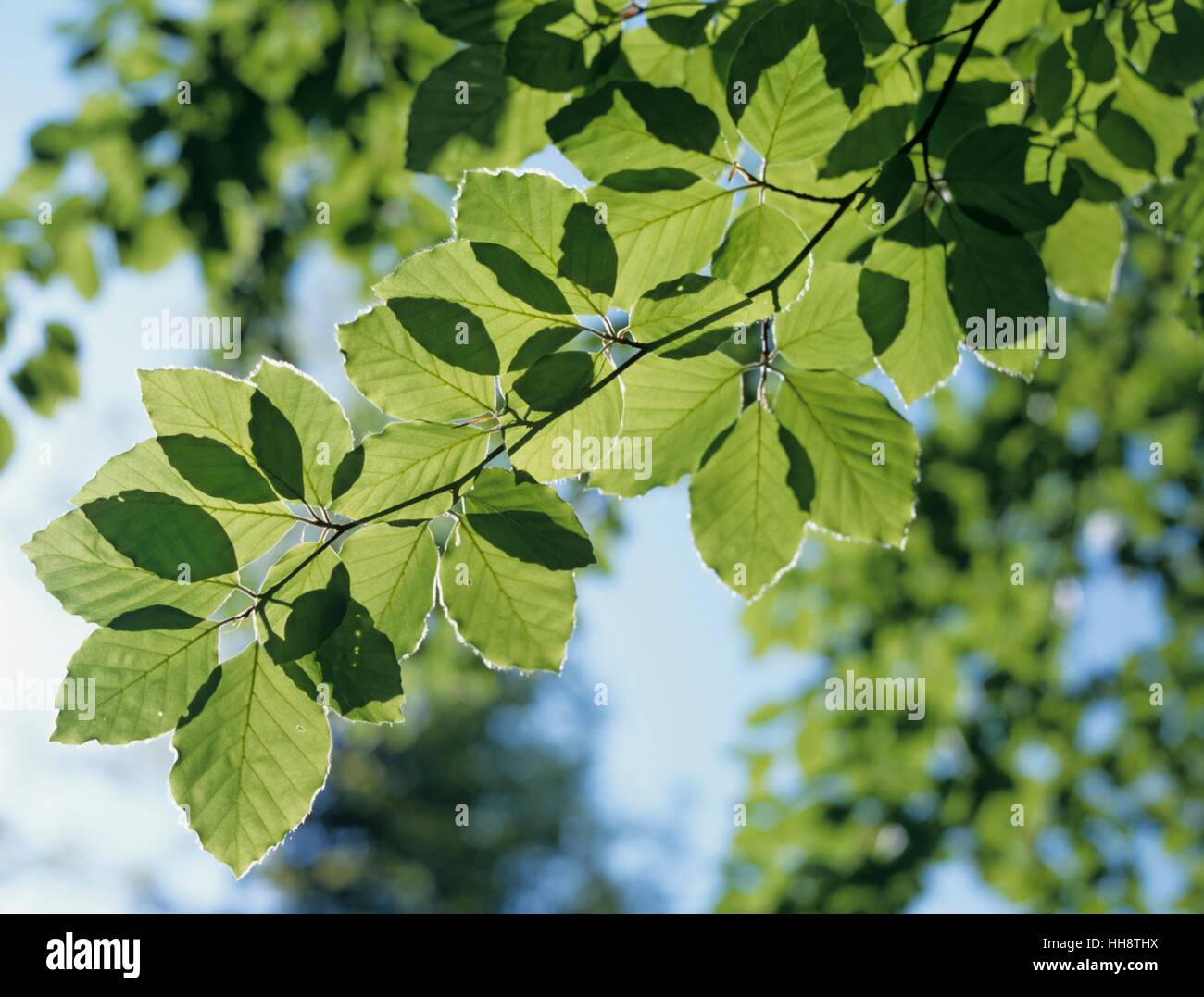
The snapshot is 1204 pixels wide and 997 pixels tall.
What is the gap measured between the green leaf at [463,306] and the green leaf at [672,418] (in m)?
0.16

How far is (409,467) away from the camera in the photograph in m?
0.85

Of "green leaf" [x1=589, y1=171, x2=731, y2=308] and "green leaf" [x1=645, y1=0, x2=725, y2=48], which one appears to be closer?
"green leaf" [x1=589, y1=171, x2=731, y2=308]

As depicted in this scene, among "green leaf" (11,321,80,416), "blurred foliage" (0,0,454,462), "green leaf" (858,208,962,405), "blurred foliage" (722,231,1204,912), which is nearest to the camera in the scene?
"green leaf" (858,208,962,405)

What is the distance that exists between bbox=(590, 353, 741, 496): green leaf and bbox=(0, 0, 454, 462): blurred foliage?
87.8 inches

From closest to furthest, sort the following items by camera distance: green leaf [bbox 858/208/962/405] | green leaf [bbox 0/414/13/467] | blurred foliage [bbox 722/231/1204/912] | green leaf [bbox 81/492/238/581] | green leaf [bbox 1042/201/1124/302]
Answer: green leaf [bbox 81/492/238/581] < green leaf [bbox 858/208/962/405] < green leaf [bbox 1042/201/1124/302] < green leaf [bbox 0/414/13/467] < blurred foliage [bbox 722/231/1204/912]

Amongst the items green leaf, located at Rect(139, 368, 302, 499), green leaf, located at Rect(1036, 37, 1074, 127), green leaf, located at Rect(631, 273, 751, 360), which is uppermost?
green leaf, located at Rect(1036, 37, 1074, 127)

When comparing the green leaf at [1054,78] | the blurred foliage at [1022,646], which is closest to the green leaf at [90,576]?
the green leaf at [1054,78]

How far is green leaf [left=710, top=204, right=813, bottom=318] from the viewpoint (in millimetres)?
924

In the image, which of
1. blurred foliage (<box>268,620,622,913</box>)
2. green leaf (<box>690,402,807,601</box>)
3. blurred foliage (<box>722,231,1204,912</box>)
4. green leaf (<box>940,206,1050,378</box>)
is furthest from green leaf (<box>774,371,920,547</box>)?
blurred foliage (<box>268,620,622,913</box>)

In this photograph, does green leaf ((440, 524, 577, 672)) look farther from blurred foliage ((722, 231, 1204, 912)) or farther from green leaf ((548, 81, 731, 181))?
blurred foliage ((722, 231, 1204, 912))

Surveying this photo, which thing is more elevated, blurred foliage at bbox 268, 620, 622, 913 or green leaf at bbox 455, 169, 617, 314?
green leaf at bbox 455, 169, 617, 314

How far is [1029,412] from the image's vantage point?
4344 millimetres
